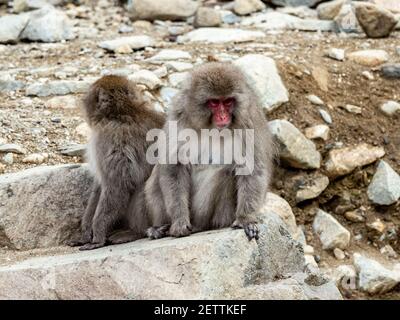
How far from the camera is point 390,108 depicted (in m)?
9.24

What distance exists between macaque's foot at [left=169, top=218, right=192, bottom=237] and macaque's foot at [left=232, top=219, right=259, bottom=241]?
1.13 ft

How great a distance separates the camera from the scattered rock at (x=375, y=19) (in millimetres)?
10492

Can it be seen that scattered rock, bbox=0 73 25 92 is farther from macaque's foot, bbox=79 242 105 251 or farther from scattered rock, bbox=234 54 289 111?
macaque's foot, bbox=79 242 105 251

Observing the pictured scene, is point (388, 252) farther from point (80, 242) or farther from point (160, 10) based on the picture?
point (160, 10)

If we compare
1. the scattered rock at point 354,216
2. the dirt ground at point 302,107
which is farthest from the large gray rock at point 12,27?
the scattered rock at point 354,216

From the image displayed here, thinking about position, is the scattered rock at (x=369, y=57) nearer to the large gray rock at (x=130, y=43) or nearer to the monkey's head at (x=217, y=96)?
the large gray rock at (x=130, y=43)

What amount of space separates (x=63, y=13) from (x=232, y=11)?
2530mm

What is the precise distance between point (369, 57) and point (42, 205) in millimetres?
5167

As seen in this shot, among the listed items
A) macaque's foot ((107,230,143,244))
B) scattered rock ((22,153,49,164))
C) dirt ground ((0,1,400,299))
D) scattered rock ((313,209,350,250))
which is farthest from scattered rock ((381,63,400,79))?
macaque's foot ((107,230,143,244))

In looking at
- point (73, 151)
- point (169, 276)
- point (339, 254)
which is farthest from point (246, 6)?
point (169, 276)

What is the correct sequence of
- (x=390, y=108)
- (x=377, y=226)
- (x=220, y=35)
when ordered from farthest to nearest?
(x=220, y=35)
(x=390, y=108)
(x=377, y=226)

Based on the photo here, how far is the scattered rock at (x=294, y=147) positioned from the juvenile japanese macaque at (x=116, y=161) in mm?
2478

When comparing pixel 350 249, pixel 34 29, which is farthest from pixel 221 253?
pixel 34 29
